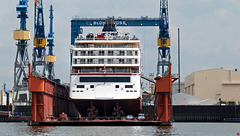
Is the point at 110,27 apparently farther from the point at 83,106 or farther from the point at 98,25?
the point at 98,25

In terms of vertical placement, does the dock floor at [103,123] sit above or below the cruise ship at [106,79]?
below

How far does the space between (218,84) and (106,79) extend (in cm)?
7180

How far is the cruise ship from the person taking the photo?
246 feet

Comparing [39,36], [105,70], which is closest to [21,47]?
[39,36]

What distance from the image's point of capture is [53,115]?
7956cm

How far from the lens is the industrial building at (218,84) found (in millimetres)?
141250

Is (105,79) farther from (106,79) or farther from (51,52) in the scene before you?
(51,52)

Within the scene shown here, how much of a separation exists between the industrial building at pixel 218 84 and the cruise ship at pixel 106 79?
64.7m

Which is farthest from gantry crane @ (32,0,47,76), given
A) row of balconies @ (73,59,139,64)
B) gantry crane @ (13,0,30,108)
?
row of balconies @ (73,59,139,64)

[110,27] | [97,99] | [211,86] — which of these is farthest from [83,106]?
[211,86]

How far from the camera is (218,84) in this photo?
14225cm

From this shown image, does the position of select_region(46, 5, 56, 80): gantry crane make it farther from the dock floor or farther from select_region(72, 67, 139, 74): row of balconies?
the dock floor

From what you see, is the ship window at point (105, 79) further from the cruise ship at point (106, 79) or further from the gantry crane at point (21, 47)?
the gantry crane at point (21, 47)

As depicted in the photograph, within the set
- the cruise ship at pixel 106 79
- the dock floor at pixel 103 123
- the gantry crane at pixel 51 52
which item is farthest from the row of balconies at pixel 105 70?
the gantry crane at pixel 51 52
